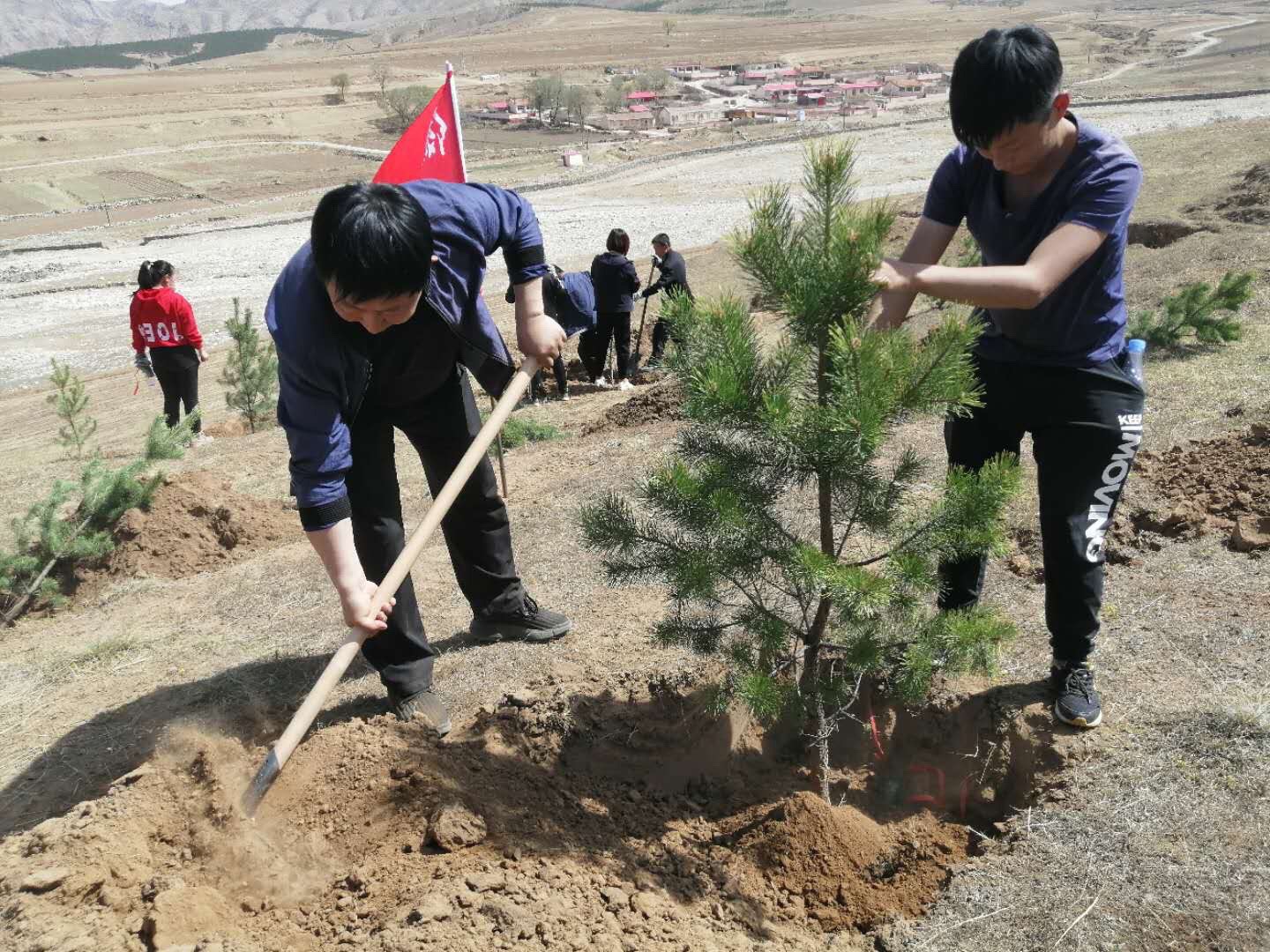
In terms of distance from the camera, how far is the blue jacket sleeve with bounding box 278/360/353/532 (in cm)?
271

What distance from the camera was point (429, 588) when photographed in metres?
4.59

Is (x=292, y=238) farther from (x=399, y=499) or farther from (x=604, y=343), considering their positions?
(x=399, y=499)

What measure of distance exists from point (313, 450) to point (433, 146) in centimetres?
295

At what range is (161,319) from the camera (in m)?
7.76

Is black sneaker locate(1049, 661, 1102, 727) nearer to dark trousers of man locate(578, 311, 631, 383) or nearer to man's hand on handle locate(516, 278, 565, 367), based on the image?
man's hand on handle locate(516, 278, 565, 367)

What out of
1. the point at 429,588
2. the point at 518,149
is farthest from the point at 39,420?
the point at 518,149

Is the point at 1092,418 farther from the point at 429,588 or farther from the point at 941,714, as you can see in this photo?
the point at 429,588

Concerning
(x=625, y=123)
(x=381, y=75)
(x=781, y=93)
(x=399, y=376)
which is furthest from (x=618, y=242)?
(x=381, y=75)

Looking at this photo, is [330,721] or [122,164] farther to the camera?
[122,164]

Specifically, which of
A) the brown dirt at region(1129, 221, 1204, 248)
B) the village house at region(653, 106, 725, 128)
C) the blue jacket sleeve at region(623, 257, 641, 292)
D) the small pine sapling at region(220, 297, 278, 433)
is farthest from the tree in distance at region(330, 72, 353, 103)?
the brown dirt at region(1129, 221, 1204, 248)

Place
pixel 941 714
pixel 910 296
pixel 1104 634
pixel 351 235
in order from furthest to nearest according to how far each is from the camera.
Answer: pixel 1104 634
pixel 941 714
pixel 910 296
pixel 351 235

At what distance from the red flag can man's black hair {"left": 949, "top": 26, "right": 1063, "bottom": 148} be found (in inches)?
131

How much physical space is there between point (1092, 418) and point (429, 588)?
9.76 ft

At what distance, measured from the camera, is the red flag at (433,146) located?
5.04m
